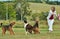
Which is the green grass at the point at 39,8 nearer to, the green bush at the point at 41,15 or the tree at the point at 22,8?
the green bush at the point at 41,15

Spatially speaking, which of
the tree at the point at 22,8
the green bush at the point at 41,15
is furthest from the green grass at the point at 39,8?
the tree at the point at 22,8

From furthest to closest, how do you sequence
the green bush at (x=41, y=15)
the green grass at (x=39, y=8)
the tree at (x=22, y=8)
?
the green grass at (x=39, y=8) → the tree at (x=22, y=8) → the green bush at (x=41, y=15)

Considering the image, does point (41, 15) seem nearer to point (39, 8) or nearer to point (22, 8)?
point (39, 8)

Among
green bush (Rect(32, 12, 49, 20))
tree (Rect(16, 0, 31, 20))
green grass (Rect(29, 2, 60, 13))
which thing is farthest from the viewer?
green grass (Rect(29, 2, 60, 13))

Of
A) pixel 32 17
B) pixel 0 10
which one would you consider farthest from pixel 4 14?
pixel 32 17

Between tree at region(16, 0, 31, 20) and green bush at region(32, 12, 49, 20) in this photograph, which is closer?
green bush at region(32, 12, 49, 20)

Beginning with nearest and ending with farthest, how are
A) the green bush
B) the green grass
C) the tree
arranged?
the green bush
the tree
the green grass

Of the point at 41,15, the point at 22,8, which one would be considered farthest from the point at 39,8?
the point at 22,8

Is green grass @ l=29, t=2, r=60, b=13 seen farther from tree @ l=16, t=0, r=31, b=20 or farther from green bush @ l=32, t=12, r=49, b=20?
tree @ l=16, t=0, r=31, b=20

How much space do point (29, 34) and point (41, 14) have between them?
17.7 metres

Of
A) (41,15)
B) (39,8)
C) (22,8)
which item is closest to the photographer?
(41,15)

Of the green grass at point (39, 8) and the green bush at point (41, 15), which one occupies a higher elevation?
the green grass at point (39, 8)

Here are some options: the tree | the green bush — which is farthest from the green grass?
the tree

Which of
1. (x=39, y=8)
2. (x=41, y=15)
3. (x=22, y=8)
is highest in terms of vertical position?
(x=22, y=8)
